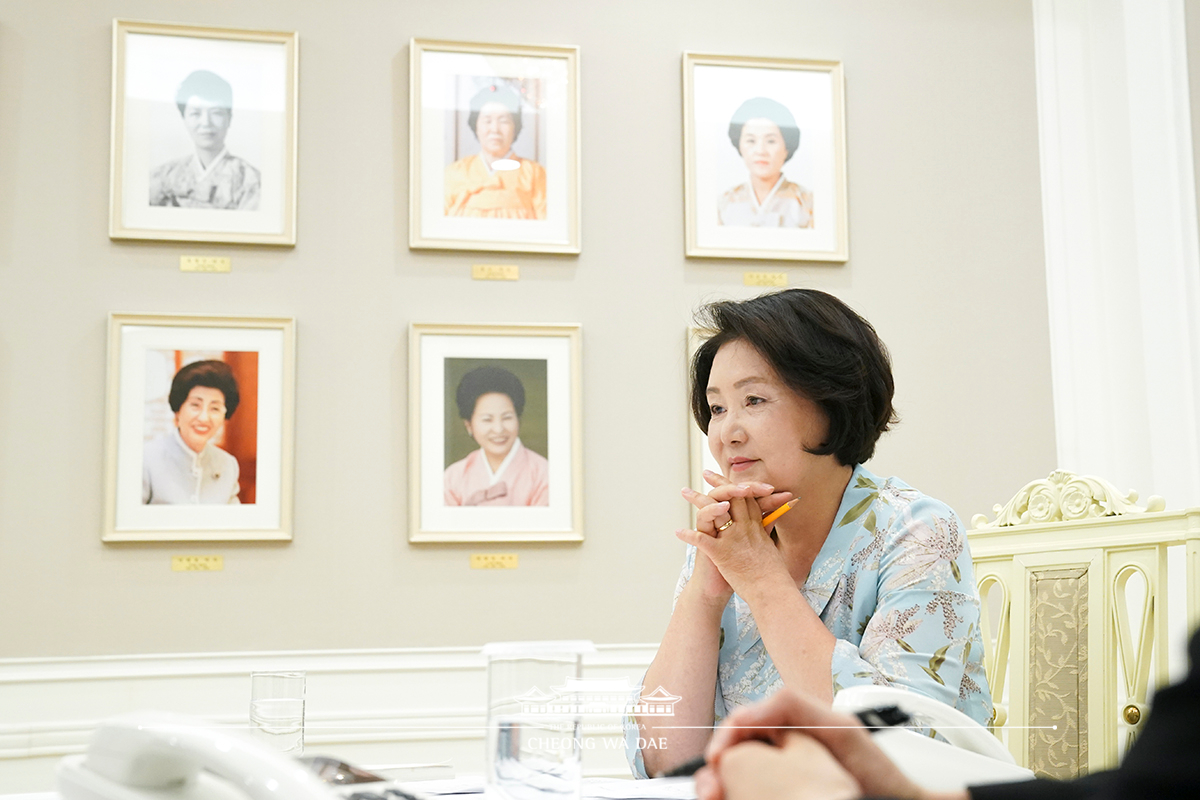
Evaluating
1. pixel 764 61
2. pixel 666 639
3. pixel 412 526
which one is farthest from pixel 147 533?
pixel 764 61

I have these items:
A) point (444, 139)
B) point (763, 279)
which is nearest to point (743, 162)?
point (763, 279)

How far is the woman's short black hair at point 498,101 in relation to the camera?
3721mm

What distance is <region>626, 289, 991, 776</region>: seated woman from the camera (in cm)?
158

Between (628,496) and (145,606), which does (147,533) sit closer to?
(145,606)

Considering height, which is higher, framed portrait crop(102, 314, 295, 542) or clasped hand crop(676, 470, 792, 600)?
framed portrait crop(102, 314, 295, 542)

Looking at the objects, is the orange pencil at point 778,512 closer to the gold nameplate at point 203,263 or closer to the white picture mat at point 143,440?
the white picture mat at point 143,440

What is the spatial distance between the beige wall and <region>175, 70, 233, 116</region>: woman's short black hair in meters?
0.23

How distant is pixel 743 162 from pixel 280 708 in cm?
297

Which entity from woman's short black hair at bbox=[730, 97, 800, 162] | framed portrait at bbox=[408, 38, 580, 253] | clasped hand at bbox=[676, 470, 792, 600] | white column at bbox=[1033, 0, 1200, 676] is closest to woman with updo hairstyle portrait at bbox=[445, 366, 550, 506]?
framed portrait at bbox=[408, 38, 580, 253]

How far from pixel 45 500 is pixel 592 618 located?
1.88 metres

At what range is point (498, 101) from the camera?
12.3 ft

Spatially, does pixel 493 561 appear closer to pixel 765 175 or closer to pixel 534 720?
pixel 765 175

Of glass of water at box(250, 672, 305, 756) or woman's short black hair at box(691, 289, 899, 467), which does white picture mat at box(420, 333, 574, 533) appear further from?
glass of water at box(250, 672, 305, 756)

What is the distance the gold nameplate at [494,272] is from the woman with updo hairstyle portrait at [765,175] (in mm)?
804
